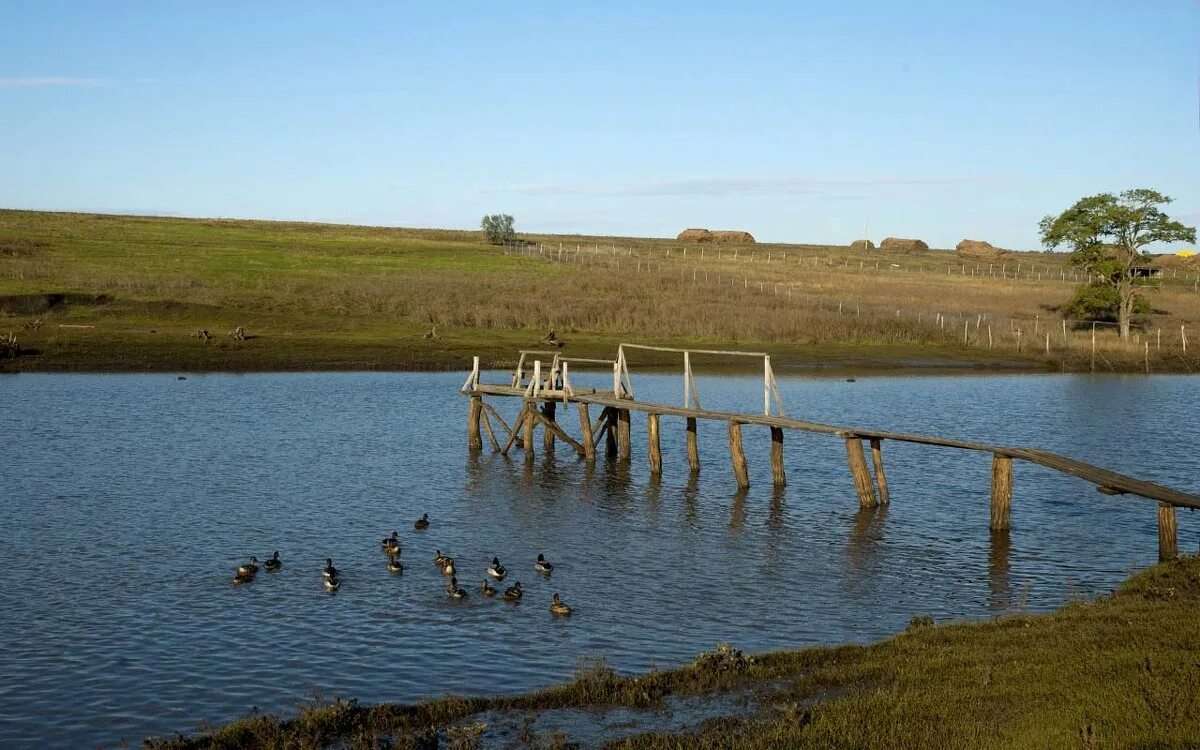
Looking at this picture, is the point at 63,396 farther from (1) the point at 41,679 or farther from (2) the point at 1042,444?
(2) the point at 1042,444

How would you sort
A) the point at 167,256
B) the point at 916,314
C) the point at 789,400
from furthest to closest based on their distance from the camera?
the point at 167,256 → the point at 916,314 → the point at 789,400

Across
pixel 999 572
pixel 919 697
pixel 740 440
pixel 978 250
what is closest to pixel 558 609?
pixel 919 697

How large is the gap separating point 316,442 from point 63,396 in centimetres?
1491

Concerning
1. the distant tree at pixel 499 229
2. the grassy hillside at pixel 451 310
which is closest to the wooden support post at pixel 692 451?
the grassy hillside at pixel 451 310

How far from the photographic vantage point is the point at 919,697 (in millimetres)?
12961

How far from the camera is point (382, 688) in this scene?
15.7 m

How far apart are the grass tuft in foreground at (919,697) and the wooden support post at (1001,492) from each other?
9776 mm

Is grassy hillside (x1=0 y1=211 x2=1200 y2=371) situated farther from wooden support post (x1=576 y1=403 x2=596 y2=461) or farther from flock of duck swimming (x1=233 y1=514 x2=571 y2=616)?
flock of duck swimming (x1=233 y1=514 x2=571 y2=616)

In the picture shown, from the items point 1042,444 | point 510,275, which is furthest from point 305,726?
point 510,275

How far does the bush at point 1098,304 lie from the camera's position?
3044 inches

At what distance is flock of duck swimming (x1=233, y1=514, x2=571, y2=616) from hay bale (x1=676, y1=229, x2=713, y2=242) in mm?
146277

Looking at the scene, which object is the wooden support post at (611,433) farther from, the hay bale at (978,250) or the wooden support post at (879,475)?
the hay bale at (978,250)

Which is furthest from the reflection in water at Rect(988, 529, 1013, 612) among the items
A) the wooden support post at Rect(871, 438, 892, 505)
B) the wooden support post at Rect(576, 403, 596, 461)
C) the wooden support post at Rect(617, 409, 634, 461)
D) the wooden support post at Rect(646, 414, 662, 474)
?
the wooden support post at Rect(576, 403, 596, 461)

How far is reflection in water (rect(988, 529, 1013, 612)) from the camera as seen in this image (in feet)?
67.0
